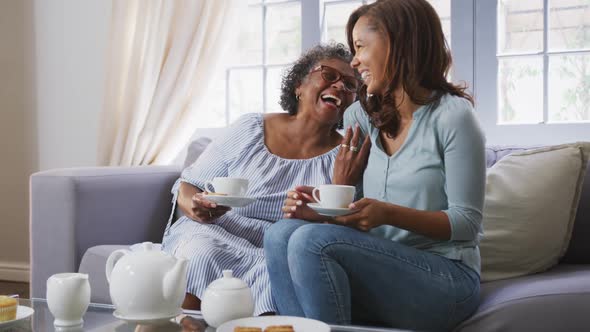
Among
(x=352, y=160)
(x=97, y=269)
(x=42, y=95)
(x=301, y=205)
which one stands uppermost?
(x=42, y=95)

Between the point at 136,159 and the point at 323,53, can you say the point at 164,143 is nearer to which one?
the point at 136,159

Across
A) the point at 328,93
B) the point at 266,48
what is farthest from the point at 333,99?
the point at 266,48

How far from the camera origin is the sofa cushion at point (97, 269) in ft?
7.00

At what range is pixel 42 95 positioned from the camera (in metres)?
3.84

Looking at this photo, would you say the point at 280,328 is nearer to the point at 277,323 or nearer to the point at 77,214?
the point at 277,323

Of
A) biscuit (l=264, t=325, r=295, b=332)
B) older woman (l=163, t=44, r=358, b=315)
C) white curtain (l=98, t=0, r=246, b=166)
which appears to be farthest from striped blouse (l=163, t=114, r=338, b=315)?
white curtain (l=98, t=0, r=246, b=166)

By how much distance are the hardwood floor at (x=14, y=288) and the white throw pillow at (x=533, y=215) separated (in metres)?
2.45

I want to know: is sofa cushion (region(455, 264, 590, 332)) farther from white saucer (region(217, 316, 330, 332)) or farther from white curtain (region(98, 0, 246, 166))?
white curtain (region(98, 0, 246, 166))

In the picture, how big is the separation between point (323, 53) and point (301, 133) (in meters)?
0.27

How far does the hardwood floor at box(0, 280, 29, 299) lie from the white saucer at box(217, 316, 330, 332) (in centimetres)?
257

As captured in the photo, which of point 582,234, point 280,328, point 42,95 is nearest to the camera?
point 280,328

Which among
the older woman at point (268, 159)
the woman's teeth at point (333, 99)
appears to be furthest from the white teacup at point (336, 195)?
the woman's teeth at point (333, 99)

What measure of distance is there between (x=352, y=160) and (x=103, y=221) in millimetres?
959

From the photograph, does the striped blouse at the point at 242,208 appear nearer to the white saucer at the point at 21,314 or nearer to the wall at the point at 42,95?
the white saucer at the point at 21,314
